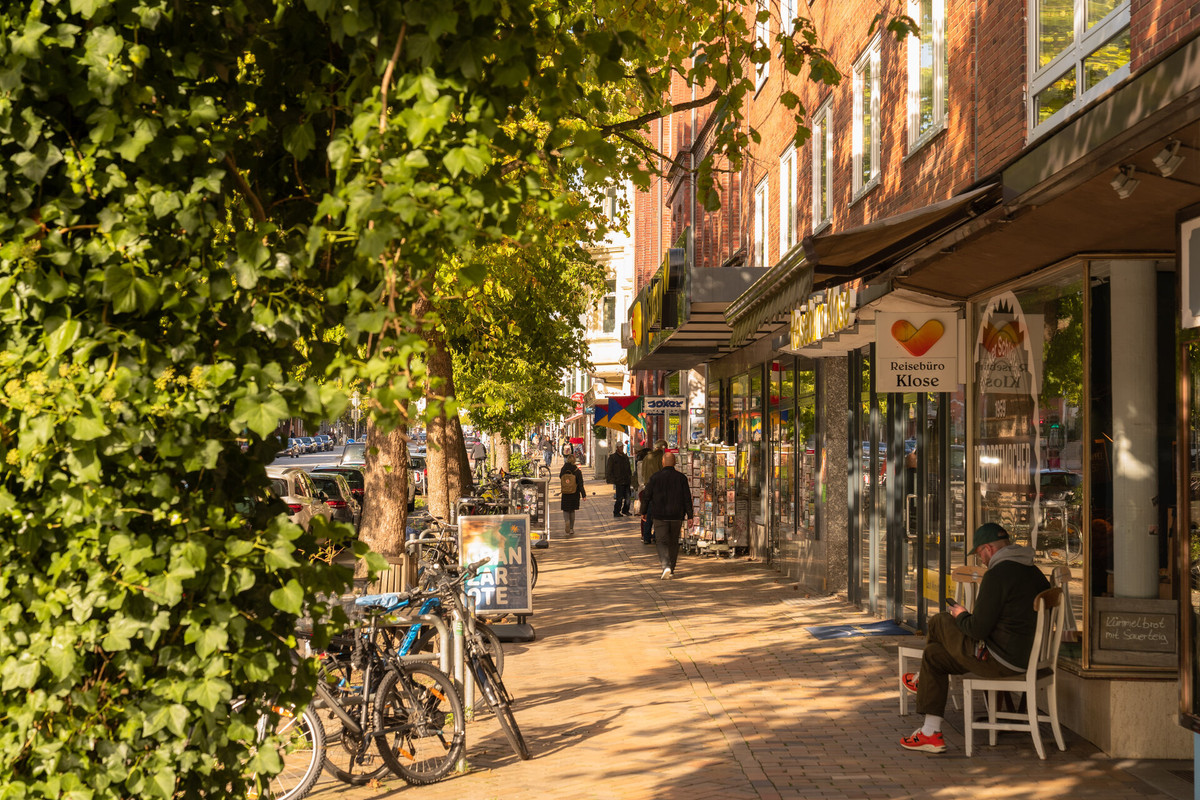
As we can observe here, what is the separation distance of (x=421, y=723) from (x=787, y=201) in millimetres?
13749

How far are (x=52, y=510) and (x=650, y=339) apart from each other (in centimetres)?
2112

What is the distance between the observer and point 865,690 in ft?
31.8

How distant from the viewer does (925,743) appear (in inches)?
303

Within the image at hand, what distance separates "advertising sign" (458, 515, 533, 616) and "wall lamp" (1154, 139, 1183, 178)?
7309mm

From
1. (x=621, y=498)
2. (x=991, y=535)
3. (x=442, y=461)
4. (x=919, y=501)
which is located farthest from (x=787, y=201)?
(x=621, y=498)

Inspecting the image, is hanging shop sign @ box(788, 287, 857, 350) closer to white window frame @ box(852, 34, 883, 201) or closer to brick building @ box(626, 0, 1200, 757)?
brick building @ box(626, 0, 1200, 757)

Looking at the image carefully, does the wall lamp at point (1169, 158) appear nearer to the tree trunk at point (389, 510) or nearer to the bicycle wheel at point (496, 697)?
the bicycle wheel at point (496, 697)

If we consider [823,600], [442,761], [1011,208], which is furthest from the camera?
[823,600]

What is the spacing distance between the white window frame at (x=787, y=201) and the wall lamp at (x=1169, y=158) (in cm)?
1320

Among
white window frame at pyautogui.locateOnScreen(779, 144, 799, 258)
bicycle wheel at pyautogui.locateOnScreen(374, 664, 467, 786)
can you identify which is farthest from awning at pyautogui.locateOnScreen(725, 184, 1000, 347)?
white window frame at pyautogui.locateOnScreen(779, 144, 799, 258)

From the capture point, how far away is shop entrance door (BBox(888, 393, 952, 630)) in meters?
11.3

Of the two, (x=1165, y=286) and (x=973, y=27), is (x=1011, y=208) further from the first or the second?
(x=973, y=27)

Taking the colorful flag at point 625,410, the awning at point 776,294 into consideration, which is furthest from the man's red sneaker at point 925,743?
the colorful flag at point 625,410

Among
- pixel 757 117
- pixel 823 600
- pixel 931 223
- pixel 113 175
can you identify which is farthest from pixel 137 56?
pixel 757 117
